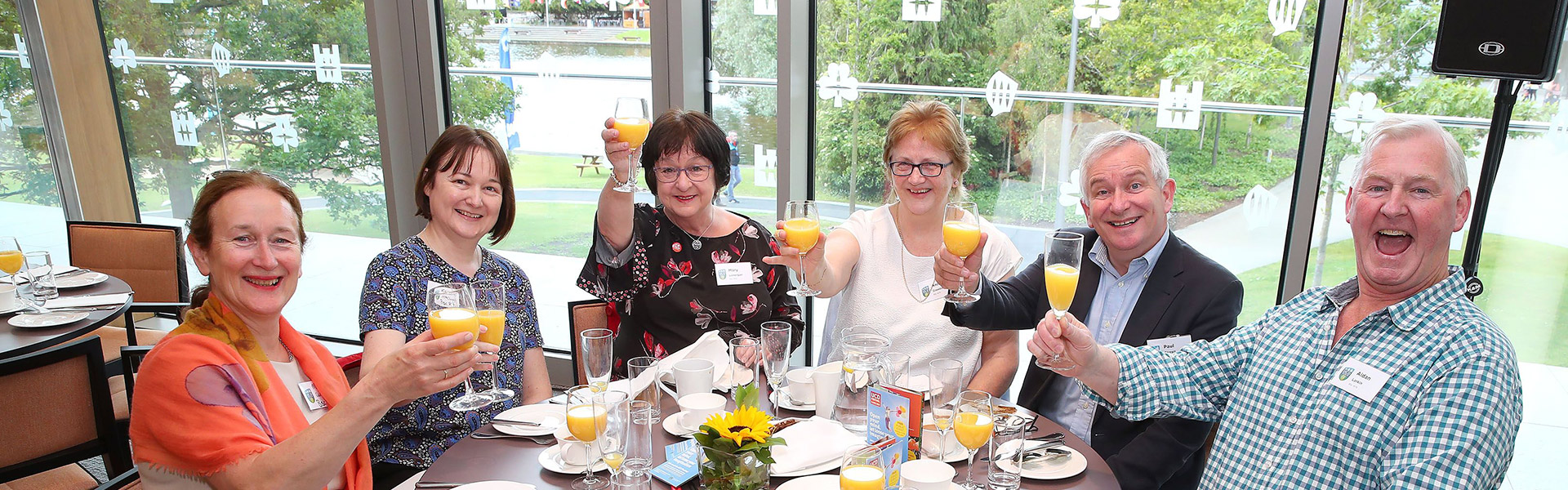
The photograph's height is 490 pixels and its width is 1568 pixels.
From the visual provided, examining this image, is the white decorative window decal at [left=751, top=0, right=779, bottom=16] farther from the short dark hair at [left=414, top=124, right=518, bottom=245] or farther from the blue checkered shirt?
the blue checkered shirt

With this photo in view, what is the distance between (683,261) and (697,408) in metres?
0.88

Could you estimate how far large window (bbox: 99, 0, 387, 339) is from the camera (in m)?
4.45

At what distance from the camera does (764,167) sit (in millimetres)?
3922

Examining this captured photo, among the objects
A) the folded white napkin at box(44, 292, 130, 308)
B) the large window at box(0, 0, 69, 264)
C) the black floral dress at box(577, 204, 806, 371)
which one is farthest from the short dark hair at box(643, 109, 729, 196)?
the large window at box(0, 0, 69, 264)

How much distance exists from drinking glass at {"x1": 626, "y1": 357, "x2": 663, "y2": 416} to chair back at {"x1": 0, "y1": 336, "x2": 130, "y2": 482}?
160 centimetres

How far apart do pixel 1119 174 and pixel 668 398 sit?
1.30 m

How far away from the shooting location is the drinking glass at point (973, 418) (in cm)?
166

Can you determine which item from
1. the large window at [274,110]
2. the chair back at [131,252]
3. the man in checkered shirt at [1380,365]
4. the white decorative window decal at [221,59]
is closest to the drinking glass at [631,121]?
the man in checkered shirt at [1380,365]

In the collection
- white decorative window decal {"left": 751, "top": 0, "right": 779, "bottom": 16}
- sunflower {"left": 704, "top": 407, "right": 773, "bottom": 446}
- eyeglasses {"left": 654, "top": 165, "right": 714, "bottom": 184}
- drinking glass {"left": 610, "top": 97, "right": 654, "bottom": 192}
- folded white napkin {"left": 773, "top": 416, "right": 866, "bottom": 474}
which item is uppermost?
white decorative window decal {"left": 751, "top": 0, "right": 779, "bottom": 16}

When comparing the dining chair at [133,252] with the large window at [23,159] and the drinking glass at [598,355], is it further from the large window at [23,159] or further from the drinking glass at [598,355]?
the drinking glass at [598,355]

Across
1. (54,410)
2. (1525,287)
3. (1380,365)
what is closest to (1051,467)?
(1380,365)

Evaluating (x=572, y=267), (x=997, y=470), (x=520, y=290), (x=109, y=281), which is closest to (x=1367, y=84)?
(x=997, y=470)

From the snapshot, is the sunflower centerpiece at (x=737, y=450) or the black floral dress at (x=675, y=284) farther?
the black floral dress at (x=675, y=284)

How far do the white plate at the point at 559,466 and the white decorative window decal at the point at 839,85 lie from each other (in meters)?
2.34
